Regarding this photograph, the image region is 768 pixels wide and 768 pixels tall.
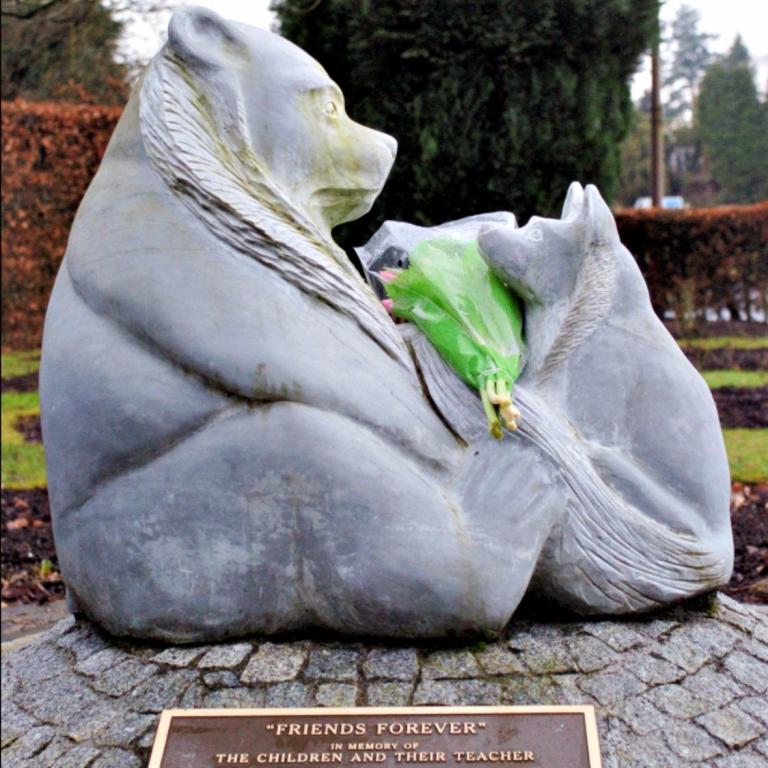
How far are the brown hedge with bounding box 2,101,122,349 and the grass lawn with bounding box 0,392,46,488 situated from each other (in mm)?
1318

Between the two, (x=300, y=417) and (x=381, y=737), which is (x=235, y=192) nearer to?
(x=300, y=417)

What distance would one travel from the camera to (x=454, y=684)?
265 cm

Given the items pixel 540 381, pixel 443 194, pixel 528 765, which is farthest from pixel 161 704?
pixel 443 194

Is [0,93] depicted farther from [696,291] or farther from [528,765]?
[528,765]

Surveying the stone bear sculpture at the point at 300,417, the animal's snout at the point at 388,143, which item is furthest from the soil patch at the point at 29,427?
the animal's snout at the point at 388,143

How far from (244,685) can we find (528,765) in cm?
80

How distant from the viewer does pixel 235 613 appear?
2.82 m

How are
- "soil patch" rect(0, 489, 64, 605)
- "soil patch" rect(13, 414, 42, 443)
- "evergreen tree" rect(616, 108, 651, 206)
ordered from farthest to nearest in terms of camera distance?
"evergreen tree" rect(616, 108, 651, 206) → "soil patch" rect(13, 414, 42, 443) → "soil patch" rect(0, 489, 64, 605)

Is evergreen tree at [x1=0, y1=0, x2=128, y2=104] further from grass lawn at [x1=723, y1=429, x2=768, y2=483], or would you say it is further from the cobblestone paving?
the cobblestone paving

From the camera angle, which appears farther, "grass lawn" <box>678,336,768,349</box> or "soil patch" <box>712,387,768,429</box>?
"grass lawn" <box>678,336,768,349</box>

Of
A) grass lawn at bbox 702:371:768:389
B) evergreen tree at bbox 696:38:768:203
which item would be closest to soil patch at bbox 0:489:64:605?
grass lawn at bbox 702:371:768:389

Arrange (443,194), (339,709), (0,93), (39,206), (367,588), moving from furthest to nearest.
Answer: (0,93)
(39,206)
(443,194)
(367,588)
(339,709)

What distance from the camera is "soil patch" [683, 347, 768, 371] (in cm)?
1021

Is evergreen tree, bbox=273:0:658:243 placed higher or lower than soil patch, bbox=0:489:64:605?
higher
